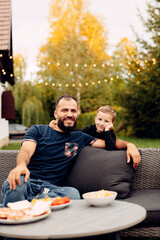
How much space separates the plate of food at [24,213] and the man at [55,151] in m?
0.51

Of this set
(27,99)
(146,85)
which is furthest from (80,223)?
(27,99)

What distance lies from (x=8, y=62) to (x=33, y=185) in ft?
34.5

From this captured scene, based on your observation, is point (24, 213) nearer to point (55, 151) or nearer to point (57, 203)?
point (57, 203)

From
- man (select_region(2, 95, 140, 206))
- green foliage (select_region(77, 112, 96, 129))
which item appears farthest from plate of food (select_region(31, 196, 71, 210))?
green foliage (select_region(77, 112, 96, 129))

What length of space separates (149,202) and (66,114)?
1007mm

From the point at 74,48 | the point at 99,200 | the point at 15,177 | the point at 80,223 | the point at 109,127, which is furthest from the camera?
the point at 74,48

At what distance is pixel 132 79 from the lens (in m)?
12.3

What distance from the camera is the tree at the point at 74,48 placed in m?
20.7

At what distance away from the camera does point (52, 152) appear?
268 cm

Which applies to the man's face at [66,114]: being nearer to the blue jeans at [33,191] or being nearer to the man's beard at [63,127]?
the man's beard at [63,127]

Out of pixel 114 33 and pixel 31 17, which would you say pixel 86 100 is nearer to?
pixel 114 33

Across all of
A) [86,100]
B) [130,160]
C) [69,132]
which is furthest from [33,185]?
[86,100]

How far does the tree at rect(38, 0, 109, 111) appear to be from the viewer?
67.8 ft

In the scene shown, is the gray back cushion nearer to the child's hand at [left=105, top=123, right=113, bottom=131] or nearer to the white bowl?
the child's hand at [left=105, top=123, right=113, bottom=131]
